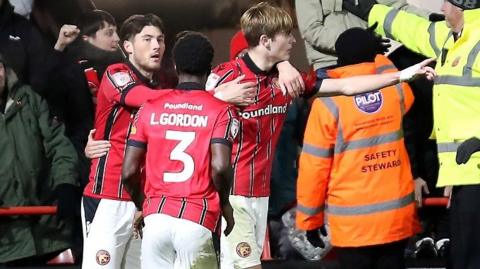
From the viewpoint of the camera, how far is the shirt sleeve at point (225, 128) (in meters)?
7.87

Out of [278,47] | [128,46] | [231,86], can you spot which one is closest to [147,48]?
[128,46]

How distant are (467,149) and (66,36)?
3442mm

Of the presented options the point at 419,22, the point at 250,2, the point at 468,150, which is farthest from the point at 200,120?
the point at 250,2

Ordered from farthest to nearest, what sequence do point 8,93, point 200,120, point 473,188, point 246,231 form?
point 8,93, point 246,231, point 473,188, point 200,120

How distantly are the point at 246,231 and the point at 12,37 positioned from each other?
8.07ft

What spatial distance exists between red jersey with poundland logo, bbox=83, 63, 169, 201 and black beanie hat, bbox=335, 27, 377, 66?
1.18 meters

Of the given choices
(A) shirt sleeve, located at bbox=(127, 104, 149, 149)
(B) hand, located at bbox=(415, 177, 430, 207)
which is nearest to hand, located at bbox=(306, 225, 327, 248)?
(B) hand, located at bbox=(415, 177, 430, 207)

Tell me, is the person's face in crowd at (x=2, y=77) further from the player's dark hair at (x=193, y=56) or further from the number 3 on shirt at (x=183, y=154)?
the number 3 on shirt at (x=183, y=154)

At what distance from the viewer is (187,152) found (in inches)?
310

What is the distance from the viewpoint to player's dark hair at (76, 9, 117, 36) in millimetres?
10672

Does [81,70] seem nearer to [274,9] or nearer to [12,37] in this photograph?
[12,37]

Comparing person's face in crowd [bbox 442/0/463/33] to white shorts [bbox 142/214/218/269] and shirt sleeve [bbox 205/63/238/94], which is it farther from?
white shorts [bbox 142/214/218/269]

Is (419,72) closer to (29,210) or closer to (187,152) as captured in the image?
(187,152)

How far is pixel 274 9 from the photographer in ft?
31.3
